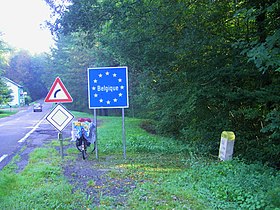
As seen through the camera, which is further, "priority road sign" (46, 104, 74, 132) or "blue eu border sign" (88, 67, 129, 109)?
"blue eu border sign" (88, 67, 129, 109)

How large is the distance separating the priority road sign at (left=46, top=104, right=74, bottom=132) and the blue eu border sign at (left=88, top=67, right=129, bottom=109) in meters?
0.79

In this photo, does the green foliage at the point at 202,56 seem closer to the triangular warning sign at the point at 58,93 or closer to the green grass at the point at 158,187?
the green grass at the point at 158,187

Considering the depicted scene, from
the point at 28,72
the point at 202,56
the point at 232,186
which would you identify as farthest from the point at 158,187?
the point at 28,72

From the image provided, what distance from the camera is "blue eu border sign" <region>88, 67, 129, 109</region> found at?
8.29 metres

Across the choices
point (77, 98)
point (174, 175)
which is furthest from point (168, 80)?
point (77, 98)

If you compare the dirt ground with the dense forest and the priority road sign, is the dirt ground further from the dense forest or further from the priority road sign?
the dense forest

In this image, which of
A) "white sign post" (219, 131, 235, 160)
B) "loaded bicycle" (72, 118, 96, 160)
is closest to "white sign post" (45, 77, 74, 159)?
"loaded bicycle" (72, 118, 96, 160)

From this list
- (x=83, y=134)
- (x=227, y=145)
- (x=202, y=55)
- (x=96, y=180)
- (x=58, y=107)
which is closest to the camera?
(x=96, y=180)

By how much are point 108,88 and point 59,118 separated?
1.65 metres

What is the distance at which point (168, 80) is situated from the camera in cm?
1114

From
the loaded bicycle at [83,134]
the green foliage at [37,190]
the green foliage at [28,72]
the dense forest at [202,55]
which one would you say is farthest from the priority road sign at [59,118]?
the green foliage at [28,72]

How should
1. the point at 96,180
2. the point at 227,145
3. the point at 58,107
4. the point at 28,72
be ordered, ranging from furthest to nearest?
the point at 28,72 → the point at 58,107 → the point at 227,145 → the point at 96,180

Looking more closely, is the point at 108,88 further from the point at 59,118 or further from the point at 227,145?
the point at 227,145

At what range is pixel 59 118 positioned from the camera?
315 inches
